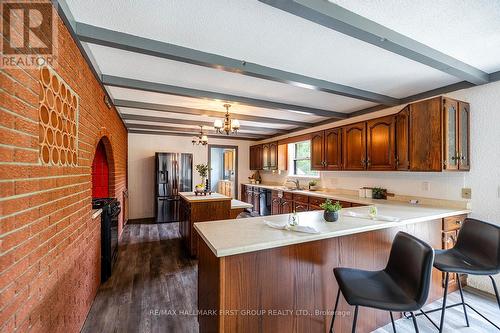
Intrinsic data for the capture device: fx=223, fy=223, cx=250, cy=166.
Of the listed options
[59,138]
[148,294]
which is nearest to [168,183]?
[148,294]

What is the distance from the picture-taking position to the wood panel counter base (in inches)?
57.0

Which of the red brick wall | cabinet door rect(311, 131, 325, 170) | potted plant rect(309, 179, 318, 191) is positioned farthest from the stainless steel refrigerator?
the red brick wall

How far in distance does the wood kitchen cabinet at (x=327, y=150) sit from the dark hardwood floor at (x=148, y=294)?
291 centimetres

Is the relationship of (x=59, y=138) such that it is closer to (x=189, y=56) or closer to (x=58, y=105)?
(x=58, y=105)

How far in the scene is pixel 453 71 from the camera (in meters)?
2.25

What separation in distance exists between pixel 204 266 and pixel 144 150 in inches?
205

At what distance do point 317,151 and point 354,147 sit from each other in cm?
90

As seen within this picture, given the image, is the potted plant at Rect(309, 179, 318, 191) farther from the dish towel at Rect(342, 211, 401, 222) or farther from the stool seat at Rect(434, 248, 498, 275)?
the stool seat at Rect(434, 248, 498, 275)

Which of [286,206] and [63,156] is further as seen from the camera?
[286,206]

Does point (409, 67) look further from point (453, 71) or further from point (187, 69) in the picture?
point (187, 69)

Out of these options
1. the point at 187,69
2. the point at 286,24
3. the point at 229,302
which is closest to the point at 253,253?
the point at 229,302

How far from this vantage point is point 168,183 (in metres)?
5.58
